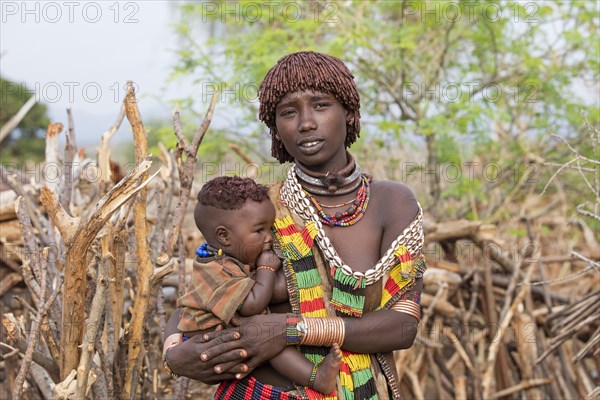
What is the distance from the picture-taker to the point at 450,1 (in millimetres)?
5422

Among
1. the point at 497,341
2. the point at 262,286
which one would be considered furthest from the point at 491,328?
the point at 262,286

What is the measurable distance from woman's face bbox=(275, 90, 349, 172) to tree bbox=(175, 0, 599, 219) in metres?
3.28

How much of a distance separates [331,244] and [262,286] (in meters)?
0.24

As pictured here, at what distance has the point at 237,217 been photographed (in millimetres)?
2084

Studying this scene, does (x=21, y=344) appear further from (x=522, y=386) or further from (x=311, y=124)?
(x=522, y=386)

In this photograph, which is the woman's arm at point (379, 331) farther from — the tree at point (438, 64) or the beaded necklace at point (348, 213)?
the tree at point (438, 64)

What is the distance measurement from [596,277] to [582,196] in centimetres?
165

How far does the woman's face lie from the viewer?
6.97 feet

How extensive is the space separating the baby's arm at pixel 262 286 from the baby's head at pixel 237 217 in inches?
1.3

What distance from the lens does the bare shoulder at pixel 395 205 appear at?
7.10 ft

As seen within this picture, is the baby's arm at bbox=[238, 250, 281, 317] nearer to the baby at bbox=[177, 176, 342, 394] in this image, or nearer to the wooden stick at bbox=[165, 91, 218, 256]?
the baby at bbox=[177, 176, 342, 394]

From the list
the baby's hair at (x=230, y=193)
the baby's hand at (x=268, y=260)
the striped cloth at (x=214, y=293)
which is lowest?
the striped cloth at (x=214, y=293)

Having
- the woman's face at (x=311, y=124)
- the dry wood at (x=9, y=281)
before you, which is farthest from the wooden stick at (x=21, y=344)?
the dry wood at (x=9, y=281)

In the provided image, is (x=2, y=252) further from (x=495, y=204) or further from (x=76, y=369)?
(x=495, y=204)
